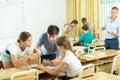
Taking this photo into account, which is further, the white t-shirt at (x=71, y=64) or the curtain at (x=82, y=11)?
the curtain at (x=82, y=11)

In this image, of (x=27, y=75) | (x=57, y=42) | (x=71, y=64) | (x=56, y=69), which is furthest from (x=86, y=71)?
(x=27, y=75)

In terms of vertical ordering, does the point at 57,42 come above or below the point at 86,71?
Result: above

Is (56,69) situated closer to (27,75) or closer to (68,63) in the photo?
(68,63)

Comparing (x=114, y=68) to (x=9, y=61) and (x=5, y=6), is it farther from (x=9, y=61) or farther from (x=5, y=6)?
(x=5, y=6)

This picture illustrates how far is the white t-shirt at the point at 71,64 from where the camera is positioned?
10.6ft

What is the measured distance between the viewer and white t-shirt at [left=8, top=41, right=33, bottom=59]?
3662mm

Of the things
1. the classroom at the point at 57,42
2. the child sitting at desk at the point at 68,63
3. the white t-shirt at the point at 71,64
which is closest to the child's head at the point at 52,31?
the classroom at the point at 57,42

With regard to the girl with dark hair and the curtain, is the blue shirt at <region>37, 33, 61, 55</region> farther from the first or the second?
the curtain

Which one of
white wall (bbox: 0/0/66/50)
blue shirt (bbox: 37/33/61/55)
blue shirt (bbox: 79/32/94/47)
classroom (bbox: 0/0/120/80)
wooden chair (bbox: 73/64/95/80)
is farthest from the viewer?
white wall (bbox: 0/0/66/50)

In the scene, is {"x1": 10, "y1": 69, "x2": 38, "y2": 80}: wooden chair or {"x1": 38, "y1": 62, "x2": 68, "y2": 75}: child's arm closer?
{"x1": 10, "y1": 69, "x2": 38, "y2": 80}: wooden chair

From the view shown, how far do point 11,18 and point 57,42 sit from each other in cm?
416

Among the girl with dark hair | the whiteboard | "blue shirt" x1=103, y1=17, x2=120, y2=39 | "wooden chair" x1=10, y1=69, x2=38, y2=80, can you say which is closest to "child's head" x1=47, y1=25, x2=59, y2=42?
the girl with dark hair

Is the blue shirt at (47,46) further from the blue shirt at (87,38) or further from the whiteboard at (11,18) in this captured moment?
the whiteboard at (11,18)

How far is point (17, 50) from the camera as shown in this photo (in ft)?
12.2
